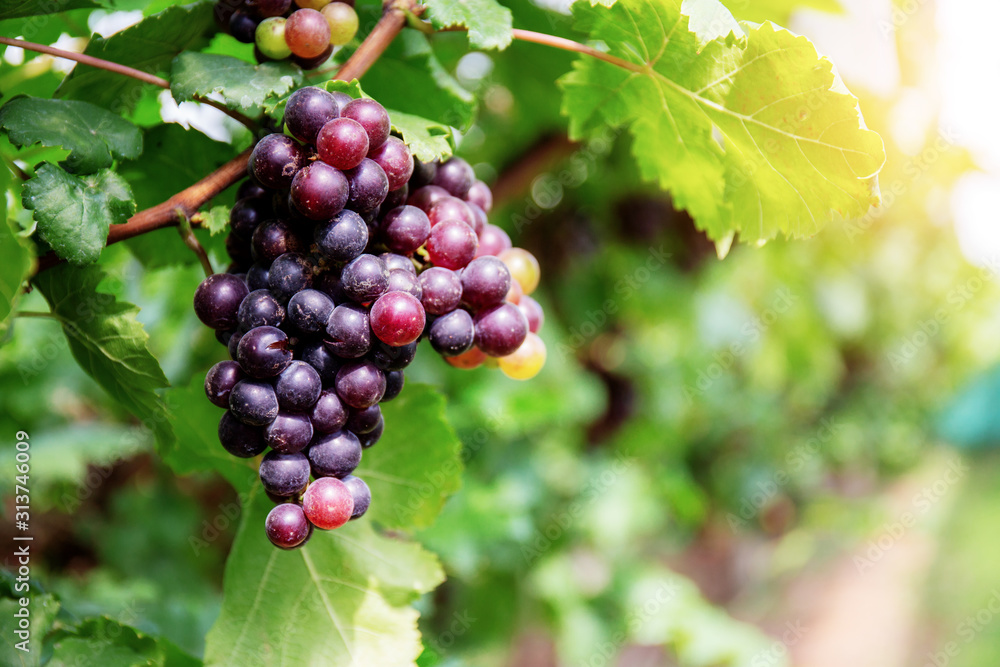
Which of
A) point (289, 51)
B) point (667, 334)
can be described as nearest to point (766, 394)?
point (667, 334)

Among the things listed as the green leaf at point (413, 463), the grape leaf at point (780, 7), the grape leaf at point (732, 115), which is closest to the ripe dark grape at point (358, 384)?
the green leaf at point (413, 463)

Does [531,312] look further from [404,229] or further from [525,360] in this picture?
[404,229]

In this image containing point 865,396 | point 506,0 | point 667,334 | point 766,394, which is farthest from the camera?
point 865,396

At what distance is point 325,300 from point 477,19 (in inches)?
13.0

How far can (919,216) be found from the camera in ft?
12.7

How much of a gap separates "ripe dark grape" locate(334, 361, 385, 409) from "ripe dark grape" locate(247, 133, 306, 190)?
0.18 m

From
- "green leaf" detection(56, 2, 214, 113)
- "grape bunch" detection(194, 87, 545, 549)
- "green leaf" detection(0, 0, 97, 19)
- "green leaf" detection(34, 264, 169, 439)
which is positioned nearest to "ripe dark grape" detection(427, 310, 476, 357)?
"grape bunch" detection(194, 87, 545, 549)

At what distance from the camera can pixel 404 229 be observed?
0.66 meters

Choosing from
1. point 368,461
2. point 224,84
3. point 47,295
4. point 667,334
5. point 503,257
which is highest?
point 224,84

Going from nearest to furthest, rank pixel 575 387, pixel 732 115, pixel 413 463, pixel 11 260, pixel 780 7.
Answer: pixel 11 260 < pixel 732 115 < pixel 413 463 < pixel 780 7 < pixel 575 387

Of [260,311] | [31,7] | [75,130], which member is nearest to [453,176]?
[260,311]

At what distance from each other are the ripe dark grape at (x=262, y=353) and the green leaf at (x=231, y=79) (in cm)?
21

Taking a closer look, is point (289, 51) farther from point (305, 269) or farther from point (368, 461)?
point (368, 461)

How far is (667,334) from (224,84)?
2531mm
